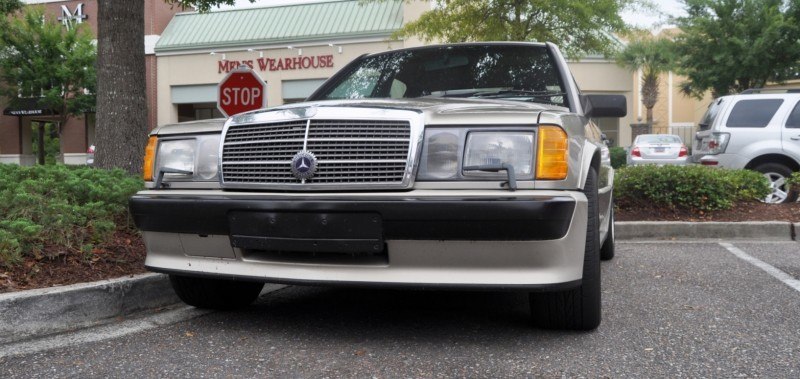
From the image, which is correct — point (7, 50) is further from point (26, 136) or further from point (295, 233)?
point (295, 233)

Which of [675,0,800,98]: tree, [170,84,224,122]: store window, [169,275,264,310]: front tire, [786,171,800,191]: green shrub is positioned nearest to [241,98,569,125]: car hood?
[169,275,264,310]: front tire

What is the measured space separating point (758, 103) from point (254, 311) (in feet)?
26.5

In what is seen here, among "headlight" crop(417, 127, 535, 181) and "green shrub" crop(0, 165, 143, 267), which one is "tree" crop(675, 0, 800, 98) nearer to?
"green shrub" crop(0, 165, 143, 267)

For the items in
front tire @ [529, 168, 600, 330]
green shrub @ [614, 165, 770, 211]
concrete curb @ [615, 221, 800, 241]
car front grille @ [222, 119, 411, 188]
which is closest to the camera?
car front grille @ [222, 119, 411, 188]

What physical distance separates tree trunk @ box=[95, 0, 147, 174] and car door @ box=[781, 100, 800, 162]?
25.8ft

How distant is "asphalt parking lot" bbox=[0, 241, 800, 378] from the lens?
8.48 feet

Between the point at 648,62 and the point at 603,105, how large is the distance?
2914 cm

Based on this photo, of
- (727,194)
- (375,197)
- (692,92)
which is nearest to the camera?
(375,197)

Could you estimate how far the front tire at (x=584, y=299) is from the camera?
287 cm

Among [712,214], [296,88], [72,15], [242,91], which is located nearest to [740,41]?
[296,88]

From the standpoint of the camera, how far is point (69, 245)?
378 centimetres

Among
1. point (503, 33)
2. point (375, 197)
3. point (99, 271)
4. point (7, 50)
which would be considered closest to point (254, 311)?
point (99, 271)

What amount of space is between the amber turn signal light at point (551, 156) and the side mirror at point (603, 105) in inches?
52.1

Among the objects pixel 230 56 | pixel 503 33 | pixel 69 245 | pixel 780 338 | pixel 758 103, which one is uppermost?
pixel 230 56
